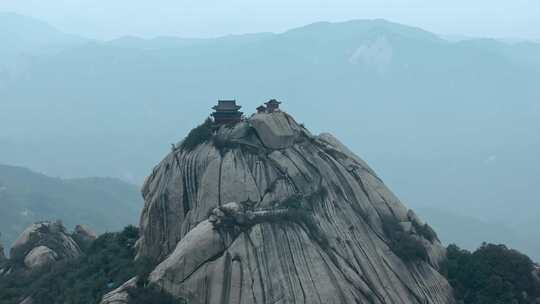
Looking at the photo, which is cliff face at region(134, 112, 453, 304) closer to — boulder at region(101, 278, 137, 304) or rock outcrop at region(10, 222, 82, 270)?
boulder at region(101, 278, 137, 304)

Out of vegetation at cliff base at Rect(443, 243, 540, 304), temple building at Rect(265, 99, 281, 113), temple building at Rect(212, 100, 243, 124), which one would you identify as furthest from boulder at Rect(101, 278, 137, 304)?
vegetation at cliff base at Rect(443, 243, 540, 304)

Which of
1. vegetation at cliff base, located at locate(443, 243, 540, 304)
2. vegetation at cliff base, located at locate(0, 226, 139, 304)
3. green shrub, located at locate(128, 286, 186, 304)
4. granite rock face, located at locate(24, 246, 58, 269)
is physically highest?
granite rock face, located at locate(24, 246, 58, 269)

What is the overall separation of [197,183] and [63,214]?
105 meters

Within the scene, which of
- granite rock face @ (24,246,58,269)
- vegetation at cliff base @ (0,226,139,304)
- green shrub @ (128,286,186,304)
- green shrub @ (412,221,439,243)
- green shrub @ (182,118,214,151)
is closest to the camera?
green shrub @ (128,286,186,304)

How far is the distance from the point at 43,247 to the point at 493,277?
3357cm

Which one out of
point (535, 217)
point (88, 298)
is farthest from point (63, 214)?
point (535, 217)

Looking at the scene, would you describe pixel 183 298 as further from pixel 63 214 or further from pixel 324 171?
pixel 63 214

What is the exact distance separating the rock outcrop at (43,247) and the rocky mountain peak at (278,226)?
38.8ft

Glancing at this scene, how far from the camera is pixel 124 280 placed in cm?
3916

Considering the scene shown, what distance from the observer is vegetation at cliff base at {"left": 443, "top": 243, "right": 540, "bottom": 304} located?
3884cm

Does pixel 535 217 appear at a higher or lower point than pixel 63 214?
higher

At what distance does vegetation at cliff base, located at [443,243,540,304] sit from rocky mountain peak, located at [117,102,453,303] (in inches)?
47.0

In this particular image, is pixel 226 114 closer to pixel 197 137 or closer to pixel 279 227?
pixel 197 137

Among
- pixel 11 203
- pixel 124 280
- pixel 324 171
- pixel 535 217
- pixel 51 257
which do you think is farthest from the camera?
pixel 535 217
